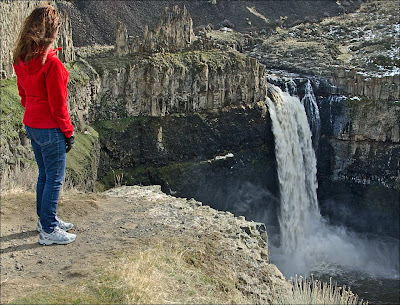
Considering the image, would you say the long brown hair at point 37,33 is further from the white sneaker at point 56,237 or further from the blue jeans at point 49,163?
the white sneaker at point 56,237

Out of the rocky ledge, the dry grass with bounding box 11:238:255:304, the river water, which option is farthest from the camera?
the river water

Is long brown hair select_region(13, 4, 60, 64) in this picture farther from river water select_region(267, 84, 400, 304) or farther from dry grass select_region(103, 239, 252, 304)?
river water select_region(267, 84, 400, 304)

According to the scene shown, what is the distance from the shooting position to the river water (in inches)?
1093

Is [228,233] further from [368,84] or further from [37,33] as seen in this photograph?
[368,84]

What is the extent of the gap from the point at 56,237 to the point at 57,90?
2185 mm

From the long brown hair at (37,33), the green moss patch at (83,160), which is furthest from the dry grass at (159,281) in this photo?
the green moss patch at (83,160)

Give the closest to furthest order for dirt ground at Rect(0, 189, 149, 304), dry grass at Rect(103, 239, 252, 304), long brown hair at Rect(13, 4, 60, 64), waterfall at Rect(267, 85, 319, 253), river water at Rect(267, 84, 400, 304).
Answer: dry grass at Rect(103, 239, 252, 304) → dirt ground at Rect(0, 189, 149, 304) → long brown hair at Rect(13, 4, 60, 64) → river water at Rect(267, 84, 400, 304) → waterfall at Rect(267, 85, 319, 253)

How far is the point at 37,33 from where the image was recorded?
6.24 metres

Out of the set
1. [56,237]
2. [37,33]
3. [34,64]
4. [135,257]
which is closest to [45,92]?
[34,64]

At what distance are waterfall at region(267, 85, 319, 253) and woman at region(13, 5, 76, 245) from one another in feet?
79.9

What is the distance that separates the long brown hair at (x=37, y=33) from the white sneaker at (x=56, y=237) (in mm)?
2498

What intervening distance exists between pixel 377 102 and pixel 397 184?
5477 mm

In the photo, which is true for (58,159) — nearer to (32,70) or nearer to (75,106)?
(32,70)

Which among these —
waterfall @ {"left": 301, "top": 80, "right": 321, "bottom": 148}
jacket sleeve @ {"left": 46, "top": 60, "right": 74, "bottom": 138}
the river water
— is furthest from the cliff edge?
waterfall @ {"left": 301, "top": 80, "right": 321, "bottom": 148}
